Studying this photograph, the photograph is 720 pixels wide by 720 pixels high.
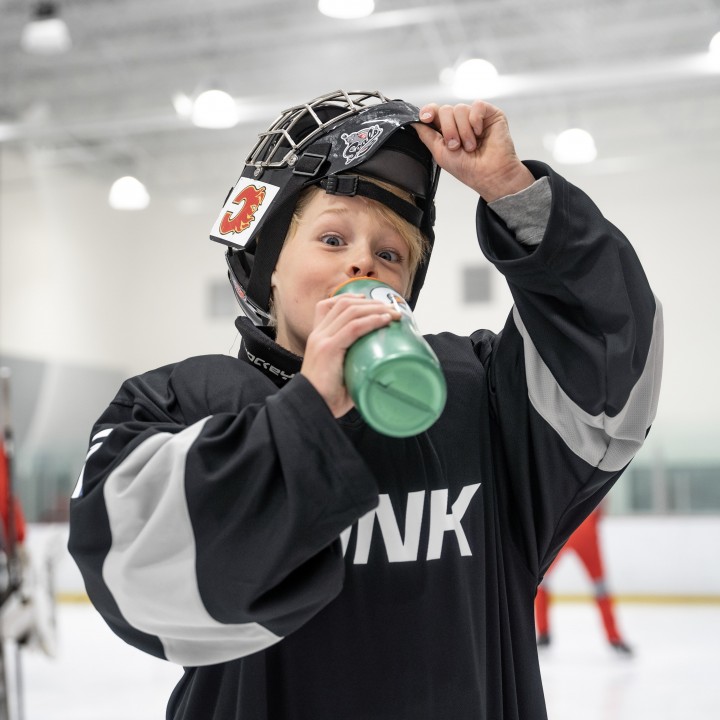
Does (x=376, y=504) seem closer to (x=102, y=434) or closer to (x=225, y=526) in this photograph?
(x=225, y=526)

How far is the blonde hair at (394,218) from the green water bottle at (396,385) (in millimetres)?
272

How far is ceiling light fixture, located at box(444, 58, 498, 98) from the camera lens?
22.4 ft

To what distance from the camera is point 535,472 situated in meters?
1.03

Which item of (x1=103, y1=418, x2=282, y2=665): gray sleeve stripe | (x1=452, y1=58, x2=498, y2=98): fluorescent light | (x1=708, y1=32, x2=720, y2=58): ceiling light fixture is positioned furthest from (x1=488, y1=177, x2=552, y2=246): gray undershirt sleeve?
(x1=708, y1=32, x2=720, y2=58): ceiling light fixture

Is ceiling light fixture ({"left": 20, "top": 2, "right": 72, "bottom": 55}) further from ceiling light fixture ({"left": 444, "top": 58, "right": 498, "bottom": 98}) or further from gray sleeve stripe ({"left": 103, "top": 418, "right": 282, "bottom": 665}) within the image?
gray sleeve stripe ({"left": 103, "top": 418, "right": 282, "bottom": 665})

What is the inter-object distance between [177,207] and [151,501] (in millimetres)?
11769

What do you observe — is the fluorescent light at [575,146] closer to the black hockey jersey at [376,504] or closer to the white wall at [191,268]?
the white wall at [191,268]

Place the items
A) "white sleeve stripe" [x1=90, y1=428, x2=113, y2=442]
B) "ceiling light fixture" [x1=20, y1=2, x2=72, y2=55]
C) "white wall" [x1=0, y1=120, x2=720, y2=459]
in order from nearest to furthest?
"white sleeve stripe" [x1=90, y1=428, x2=113, y2=442] < "ceiling light fixture" [x1=20, y1=2, x2=72, y2=55] < "white wall" [x1=0, y1=120, x2=720, y2=459]

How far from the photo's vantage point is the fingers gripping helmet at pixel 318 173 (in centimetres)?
104

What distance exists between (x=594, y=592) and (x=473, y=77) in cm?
348

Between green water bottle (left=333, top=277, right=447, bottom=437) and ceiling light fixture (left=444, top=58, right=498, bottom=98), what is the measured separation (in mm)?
6384

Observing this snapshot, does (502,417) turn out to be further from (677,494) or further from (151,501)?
(677,494)

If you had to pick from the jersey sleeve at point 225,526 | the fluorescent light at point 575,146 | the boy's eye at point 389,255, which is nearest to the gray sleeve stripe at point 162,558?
the jersey sleeve at point 225,526

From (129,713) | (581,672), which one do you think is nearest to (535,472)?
(129,713)
